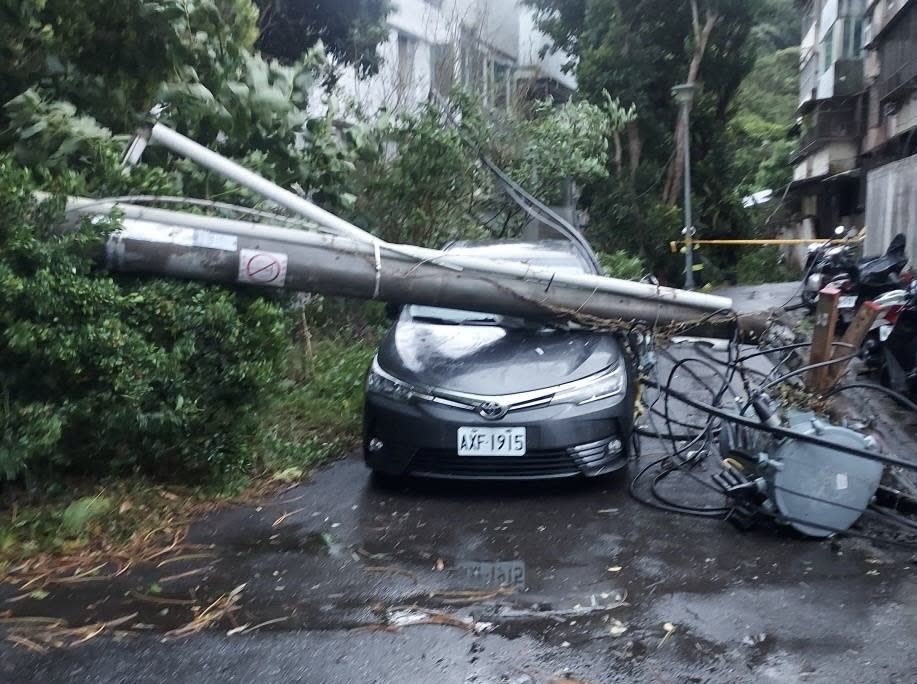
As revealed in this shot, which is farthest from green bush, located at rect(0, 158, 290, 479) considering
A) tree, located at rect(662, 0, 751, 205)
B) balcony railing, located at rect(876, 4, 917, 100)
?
balcony railing, located at rect(876, 4, 917, 100)

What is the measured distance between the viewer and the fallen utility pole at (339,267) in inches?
204

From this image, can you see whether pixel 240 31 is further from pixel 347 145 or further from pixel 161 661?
pixel 161 661

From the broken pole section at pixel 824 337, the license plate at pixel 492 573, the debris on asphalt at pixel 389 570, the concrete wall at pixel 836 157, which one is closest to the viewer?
the license plate at pixel 492 573

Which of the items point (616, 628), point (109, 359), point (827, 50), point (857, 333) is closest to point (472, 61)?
point (857, 333)

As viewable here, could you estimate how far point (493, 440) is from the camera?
5551 millimetres

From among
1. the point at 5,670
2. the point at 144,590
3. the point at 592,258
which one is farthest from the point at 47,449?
the point at 592,258

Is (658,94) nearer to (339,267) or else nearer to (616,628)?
(339,267)

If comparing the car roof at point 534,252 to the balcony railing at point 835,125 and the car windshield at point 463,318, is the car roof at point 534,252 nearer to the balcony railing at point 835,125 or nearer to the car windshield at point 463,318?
the car windshield at point 463,318

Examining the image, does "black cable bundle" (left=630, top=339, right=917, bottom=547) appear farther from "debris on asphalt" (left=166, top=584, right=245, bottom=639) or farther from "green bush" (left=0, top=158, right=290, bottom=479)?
"debris on asphalt" (left=166, top=584, right=245, bottom=639)

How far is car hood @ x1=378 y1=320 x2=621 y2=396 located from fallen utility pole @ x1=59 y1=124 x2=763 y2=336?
196 millimetres

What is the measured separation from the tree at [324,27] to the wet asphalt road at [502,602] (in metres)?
8.64

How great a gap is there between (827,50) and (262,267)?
28.4 metres

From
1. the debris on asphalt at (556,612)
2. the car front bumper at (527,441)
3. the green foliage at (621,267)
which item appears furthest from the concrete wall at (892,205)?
the debris on asphalt at (556,612)

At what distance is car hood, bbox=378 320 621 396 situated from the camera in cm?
576
